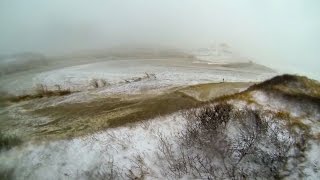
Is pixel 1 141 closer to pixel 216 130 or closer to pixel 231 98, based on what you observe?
pixel 216 130

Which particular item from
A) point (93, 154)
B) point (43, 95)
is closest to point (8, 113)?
point (43, 95)

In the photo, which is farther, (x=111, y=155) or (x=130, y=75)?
(x=130, y=75)

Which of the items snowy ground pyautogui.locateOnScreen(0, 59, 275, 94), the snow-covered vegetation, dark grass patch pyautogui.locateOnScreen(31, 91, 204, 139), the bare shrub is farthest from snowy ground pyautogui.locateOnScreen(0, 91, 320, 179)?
snowy ground pyautogui.locateOnScreen(0, 59, 275, 94)

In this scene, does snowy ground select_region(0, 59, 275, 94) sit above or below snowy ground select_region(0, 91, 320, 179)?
above

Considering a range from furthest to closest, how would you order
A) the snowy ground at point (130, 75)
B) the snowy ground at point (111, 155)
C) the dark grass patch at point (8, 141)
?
the snowy ground at point (130, 75)
the dark grass patch at point (8, 141)
the snowy ground at point (111, 155)

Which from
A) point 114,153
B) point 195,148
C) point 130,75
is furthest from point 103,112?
point 130,75

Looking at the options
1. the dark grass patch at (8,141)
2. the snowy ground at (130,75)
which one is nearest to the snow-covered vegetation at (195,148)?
the dark grass patch at (8,141)

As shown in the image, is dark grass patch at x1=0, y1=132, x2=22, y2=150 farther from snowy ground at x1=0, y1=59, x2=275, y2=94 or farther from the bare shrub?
snowy ground at x1=0, y1=59, x2=275, y2=94

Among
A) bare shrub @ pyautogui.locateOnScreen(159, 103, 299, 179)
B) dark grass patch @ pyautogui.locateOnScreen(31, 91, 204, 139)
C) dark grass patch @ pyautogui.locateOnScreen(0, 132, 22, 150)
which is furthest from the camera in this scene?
dark grass patch @ pyautogui.locateOnScreen(31, 91, 204, 139)

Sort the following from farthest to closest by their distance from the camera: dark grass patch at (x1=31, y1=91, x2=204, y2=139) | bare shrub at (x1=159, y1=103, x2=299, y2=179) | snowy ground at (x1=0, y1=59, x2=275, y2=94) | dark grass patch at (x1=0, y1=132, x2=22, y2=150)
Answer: snowy ground at (x1=0, y1=59, x2=275, y2=94)
dark grass patch at (x1=31, y1=91, x2=204, y2=139)
dark grass patch at (x1=0, y1=132, x2=22, y2=150)
bare shrub at (x1=159, y1=103, x2=299, y2=179)

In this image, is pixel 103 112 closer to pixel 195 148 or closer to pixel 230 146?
pixel 195 148

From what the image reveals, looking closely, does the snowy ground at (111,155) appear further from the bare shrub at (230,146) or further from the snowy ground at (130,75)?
the snowy ground at (130,75)

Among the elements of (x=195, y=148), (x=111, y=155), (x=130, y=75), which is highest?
(x=130, y=75)

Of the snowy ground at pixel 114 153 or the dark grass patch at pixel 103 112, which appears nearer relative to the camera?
the snowy ground at pixel 114 153
